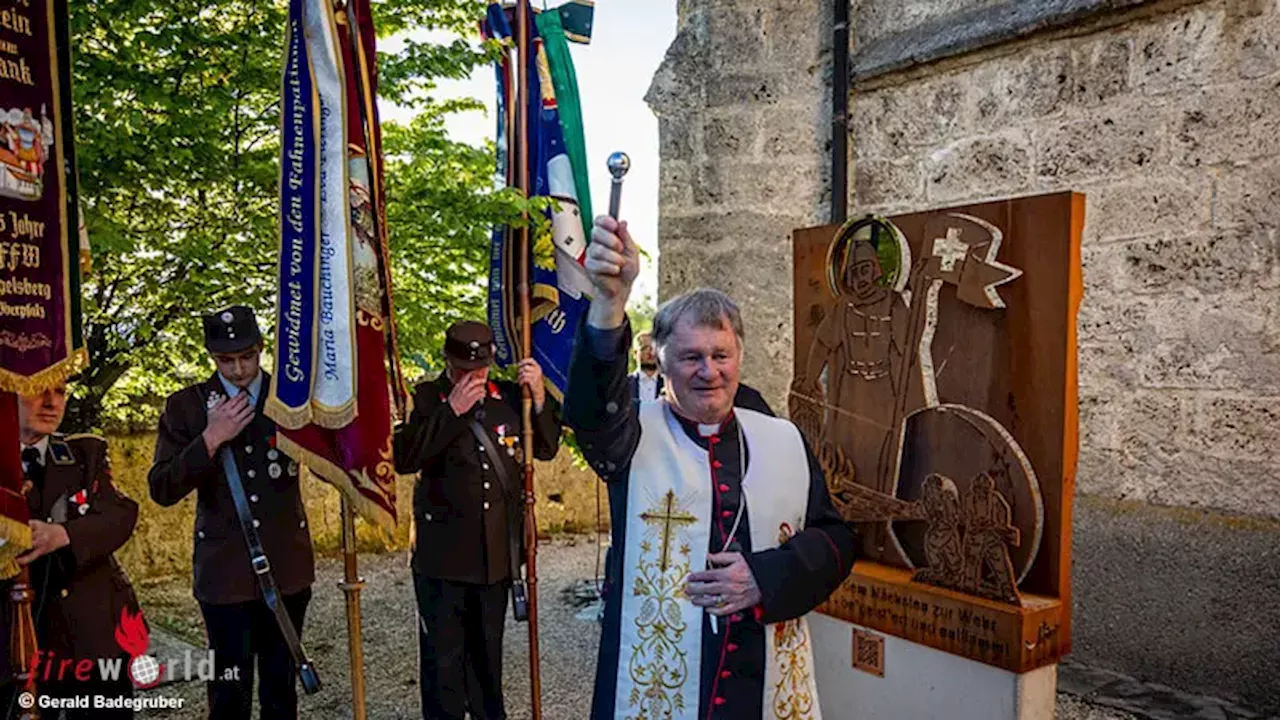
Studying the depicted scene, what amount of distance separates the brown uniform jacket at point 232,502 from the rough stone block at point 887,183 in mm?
3527

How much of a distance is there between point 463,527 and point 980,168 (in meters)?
3.25

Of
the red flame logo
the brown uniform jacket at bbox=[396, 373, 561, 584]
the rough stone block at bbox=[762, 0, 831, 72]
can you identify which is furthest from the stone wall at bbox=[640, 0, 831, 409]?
the red flame logo

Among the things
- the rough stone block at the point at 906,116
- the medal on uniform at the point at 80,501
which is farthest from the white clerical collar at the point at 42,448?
the rough stone block at the point at 906,116

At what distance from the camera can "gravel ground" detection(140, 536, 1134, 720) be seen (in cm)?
473

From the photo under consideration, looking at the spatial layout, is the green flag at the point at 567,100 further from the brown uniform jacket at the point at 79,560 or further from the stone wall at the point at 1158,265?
the brown uniform jacket at the point at 79,560

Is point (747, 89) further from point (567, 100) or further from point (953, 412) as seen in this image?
point (953, 412)

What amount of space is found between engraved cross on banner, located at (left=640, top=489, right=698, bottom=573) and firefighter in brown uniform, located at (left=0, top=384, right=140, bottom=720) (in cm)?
213

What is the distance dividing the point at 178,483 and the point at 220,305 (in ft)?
3.81

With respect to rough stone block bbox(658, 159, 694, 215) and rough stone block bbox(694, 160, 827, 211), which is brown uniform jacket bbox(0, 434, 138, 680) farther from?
rough stone block bbox(694, 160, 827, 211)

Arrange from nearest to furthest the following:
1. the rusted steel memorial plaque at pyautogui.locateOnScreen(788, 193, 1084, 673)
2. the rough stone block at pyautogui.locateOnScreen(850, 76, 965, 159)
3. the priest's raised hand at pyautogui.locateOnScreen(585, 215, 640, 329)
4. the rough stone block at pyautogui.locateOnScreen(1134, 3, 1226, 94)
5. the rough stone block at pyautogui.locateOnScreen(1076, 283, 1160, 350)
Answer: the priest's raised hand at pyautogui.locateOnScreen(585, 215, 640, 329) → the rusted steel memorial plaque at pyautogui.locateOnScreen(788, 193, 1084, 673) → the rough stone block at pyautogui.locateOnScreen(1134, 3, 1226, 94) → the rough stone block at pyautogui.locateOnScreen(1076, 283, 1160, 350) → the rough stone block at pyautogui.locateOnScreen(850, 76, 965, 159)

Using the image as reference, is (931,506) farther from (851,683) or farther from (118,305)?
(118,305)

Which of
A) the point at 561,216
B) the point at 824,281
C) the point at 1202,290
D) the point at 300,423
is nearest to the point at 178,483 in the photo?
the point at 300,423

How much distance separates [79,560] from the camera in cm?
330

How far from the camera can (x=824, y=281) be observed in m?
3.91
